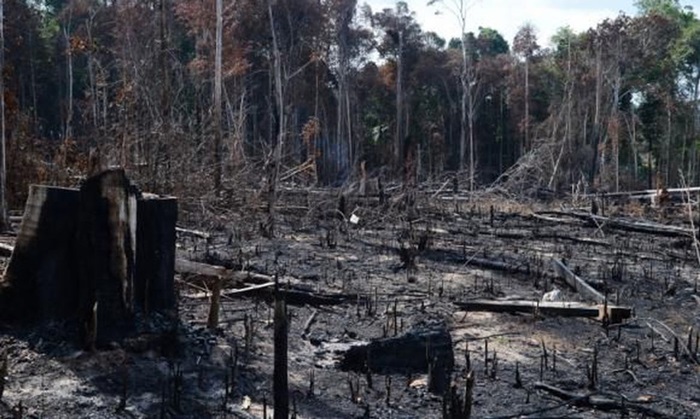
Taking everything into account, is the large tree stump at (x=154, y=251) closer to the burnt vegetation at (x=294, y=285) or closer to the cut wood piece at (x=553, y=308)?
the burnt vegetation at (x=294, y=285)

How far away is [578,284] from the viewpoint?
9.23 m

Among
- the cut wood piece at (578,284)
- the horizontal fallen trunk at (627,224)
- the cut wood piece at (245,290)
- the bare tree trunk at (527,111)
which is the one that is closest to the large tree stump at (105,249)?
the cut wood piece at (245,290)

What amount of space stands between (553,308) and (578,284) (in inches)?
61.9

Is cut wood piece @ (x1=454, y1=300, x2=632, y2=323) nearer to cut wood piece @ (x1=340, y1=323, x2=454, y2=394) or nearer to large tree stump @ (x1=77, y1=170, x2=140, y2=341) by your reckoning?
cut wood piece @ (x1=340, y1=323, x2=454, y2=394)

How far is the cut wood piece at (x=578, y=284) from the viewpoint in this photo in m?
8.60

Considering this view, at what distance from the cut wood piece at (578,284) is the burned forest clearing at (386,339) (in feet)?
0.13

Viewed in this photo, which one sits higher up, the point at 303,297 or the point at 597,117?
the point at 597,117

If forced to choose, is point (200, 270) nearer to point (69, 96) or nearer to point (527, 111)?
point (69, 96)

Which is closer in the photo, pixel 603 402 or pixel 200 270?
pixel 603 402

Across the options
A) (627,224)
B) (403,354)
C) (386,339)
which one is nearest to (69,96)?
(627,224)

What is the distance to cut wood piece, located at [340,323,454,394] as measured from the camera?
18.9ft

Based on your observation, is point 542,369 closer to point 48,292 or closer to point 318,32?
point 48,292

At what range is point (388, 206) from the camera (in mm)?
16719

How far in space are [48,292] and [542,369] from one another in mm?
3696
